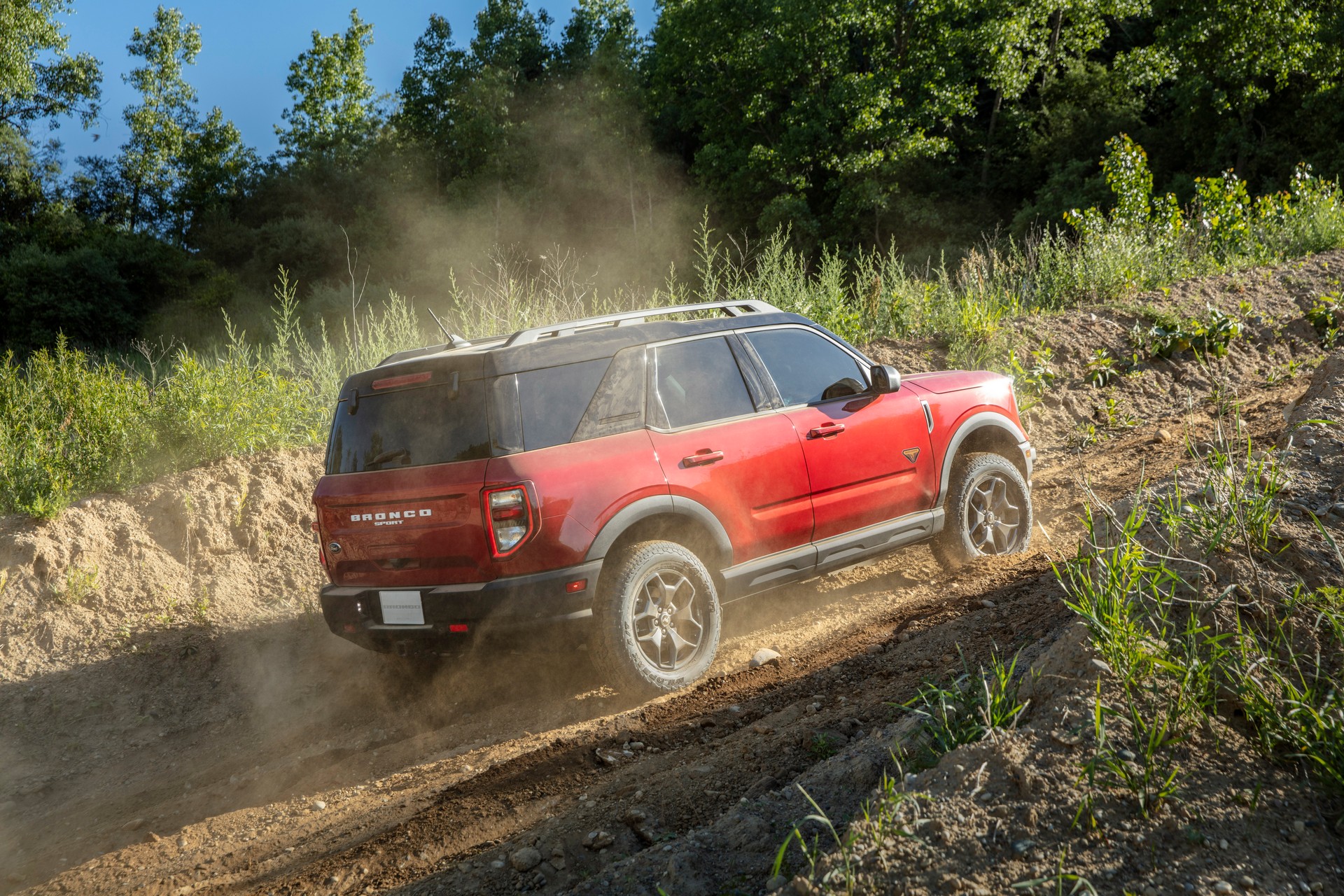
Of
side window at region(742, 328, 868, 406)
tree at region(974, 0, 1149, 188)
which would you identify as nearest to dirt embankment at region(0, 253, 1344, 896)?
side window at region(742, 328, 868, 406)

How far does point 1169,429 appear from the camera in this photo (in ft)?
30.2

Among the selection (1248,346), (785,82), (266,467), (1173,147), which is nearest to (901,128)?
(785,82)

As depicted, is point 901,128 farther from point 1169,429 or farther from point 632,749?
point 632,749

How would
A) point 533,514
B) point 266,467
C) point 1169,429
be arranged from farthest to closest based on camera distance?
point 1169,429 → point 266,467 → point 533,514

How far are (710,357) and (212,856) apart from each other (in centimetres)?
332

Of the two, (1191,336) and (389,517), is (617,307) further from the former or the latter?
(1191,336)

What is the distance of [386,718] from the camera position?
5242 millimetres

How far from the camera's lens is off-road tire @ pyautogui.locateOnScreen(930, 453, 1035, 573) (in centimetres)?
596

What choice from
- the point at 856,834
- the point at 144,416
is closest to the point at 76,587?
the point at 144,416

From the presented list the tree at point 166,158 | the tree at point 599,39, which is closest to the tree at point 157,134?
the tree at point 166,158

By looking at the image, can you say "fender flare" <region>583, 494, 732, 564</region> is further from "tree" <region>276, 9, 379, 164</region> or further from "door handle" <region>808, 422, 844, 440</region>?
"tree" <region>276, 9, 379, 164</region>

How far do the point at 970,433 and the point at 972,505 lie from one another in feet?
1.59

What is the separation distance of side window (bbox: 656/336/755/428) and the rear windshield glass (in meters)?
1.03

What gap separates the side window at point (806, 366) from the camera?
541 cm
